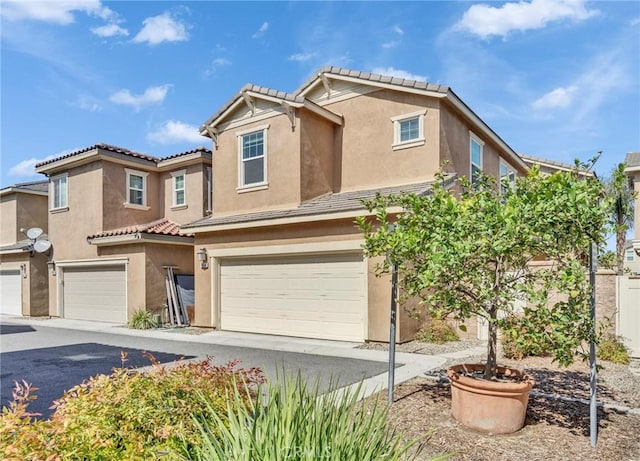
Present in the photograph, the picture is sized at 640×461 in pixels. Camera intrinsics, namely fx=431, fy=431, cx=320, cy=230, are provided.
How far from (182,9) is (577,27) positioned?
9.42 meters

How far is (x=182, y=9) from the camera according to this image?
10156 mm

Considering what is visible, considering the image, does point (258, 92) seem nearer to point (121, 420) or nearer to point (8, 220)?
point (121, 420)

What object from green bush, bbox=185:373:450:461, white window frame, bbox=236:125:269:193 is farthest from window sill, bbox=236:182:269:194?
green bush, bbox=185:373:450:461

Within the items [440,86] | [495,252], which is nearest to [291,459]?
[495,252]

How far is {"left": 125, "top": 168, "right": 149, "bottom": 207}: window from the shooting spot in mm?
18703

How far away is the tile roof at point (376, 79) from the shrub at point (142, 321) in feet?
31.4

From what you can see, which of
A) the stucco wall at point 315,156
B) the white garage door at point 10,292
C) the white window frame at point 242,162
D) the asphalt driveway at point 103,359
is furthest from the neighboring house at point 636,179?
the white garage door at point 10,292

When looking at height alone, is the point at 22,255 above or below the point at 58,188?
below

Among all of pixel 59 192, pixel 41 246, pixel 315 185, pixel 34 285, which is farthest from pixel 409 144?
pixel 34 285

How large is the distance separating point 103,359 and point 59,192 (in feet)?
41.7

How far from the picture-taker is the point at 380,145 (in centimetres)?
1329

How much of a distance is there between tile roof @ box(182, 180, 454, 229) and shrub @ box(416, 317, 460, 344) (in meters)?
3.48

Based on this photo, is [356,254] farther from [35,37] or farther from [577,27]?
[35,37]

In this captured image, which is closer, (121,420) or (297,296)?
(121,420)
